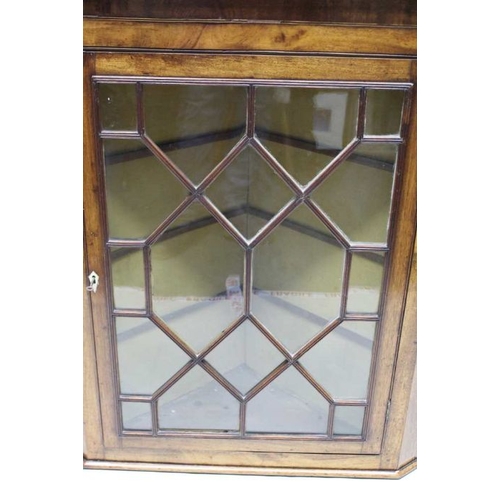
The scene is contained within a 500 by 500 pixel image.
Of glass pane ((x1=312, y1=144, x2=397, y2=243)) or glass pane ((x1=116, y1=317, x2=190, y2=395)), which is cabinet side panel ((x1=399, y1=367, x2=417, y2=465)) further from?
glass pane ((x1=116, y1=317, x2=190, y2=395))

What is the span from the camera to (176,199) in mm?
1022

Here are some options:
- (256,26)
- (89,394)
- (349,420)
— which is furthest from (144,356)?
(256,26)

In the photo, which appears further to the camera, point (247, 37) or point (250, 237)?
point (250, 237)

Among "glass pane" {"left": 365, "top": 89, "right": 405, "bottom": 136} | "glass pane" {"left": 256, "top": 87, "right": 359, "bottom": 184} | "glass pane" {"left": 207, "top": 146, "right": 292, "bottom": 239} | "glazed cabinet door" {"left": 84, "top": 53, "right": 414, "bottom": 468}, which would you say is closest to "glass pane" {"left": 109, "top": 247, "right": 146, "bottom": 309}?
"glazed cabinet door" {"left": 84, "top": 53, "right": 414, "bottom": 468}

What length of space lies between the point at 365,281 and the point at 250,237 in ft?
0.79

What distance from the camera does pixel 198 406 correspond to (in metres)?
1.23

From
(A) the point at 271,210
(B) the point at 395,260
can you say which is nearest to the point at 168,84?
(A) the point at 271,210

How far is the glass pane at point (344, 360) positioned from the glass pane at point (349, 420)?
3 centimetres

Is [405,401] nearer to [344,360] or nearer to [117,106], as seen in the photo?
[344,360]

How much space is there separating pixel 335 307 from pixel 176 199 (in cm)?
38

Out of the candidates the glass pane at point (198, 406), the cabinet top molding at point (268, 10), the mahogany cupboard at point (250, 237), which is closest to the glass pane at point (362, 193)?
the mahogany cupboard at point (250, 237)

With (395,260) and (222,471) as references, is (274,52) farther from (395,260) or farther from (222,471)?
(222,471)

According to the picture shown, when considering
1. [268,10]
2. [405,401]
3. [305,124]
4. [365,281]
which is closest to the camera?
[268,10]

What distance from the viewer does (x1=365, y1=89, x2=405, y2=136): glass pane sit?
3.09 feet
